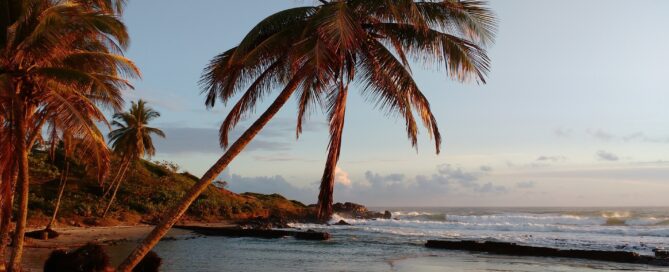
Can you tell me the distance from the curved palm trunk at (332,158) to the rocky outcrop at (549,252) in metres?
15.3

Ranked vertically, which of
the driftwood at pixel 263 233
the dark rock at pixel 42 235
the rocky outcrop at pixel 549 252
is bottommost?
the dark rock at pixel 42 235

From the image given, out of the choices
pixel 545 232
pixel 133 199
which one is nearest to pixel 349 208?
pixel 133 199

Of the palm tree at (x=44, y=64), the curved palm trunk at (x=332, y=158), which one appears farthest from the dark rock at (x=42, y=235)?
the curved palm trunk at (x=332, y=158)

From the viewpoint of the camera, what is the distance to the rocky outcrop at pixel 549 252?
19.9 metres

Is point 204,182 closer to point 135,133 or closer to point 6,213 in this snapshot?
point 6,213

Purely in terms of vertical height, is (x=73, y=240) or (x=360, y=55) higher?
(x=360, y=55)

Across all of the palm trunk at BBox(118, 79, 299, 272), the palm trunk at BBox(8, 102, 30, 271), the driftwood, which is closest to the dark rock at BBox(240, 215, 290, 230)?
the driftwood

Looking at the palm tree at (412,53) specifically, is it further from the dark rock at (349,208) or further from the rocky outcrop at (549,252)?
the dark rock at (349,208)

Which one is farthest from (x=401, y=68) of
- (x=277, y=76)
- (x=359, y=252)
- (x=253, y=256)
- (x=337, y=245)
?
(x=337, y=245)

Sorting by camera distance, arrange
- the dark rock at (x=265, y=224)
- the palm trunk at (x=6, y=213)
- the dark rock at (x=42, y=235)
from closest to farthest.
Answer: the palm trunk at (x=6, y=213)
the dark rock at (x=42, y=235)
the dark rock at (x=265, y=224)

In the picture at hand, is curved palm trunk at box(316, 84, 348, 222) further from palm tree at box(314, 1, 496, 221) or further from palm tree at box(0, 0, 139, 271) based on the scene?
palm tree at box(0, 0, 139, 271)

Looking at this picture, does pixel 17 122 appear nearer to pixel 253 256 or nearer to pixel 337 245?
pixel 253 256

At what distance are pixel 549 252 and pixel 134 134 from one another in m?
27.2

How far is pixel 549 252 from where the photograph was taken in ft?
72.1
